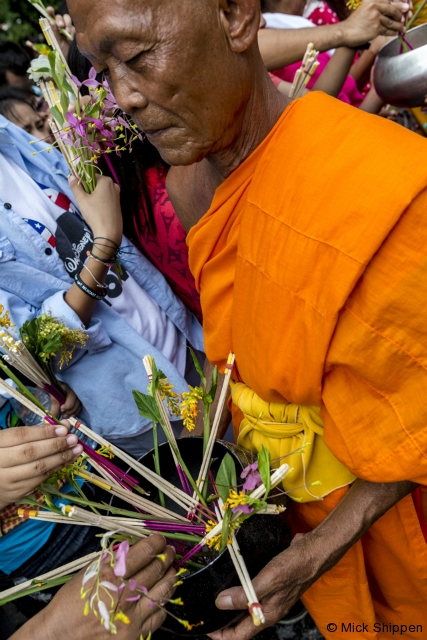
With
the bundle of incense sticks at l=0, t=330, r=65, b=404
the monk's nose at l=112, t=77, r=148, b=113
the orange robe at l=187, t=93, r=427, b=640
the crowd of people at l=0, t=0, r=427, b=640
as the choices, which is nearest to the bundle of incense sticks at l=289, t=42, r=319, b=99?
the crowd of people at l=0, t=0, r=427, b=640

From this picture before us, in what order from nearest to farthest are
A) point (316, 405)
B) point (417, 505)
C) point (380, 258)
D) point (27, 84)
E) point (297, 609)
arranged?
point (380, 258)
point (316, 405)
point (417, 505)
point (297, 609)
point (27, 84)

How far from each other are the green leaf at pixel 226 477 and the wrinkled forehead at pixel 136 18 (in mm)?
750

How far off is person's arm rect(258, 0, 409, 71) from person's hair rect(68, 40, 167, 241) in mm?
818

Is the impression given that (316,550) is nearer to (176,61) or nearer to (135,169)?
(176,61)

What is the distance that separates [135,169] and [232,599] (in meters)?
1.35

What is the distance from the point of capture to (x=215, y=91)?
0.96 m

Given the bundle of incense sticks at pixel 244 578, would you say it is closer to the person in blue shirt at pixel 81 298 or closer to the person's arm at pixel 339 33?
the person in blue shirt at pixel 81 298

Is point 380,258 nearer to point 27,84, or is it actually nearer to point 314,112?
point 314,112

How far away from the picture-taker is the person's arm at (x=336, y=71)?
7.43ft

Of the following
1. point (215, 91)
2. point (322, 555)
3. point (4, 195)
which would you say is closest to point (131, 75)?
point (215, 91)

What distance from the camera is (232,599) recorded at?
39.6 inches

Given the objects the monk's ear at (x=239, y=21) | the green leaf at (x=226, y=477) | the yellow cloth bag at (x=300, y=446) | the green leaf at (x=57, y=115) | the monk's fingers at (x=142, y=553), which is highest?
the monk's ear at (x=239, y=21)

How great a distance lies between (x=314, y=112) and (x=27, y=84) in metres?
2.22

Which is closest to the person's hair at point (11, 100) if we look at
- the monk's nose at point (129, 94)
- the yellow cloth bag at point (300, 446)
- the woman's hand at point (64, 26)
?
the woman's hand at point (64, 26)
